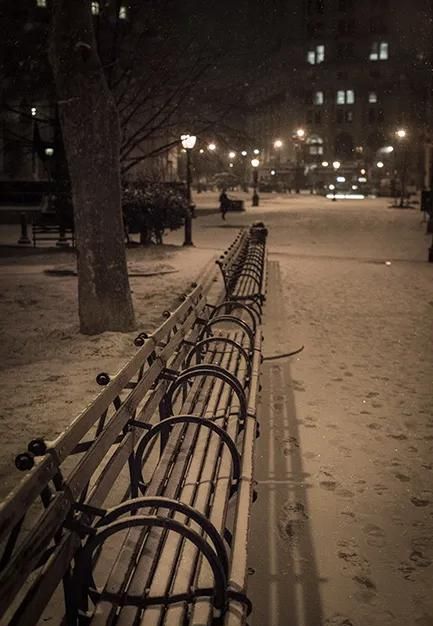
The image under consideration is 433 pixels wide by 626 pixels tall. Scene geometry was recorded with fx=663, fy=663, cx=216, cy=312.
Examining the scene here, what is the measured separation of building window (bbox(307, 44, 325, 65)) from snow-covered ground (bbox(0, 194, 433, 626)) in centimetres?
10227

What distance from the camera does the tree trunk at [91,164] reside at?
25.3ft

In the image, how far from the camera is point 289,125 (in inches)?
4323

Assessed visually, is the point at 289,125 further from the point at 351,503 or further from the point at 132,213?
the point at 351,503

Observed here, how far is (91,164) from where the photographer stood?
315 inches

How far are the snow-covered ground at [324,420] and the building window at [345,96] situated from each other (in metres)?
98.6

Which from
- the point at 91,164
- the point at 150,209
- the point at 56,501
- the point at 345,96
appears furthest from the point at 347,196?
the point at 56,501

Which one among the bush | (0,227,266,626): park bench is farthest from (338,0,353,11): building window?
(0,227,266,626): park bench

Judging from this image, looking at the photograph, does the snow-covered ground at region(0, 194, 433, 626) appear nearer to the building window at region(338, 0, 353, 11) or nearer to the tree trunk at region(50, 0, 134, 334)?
the tree trunk at region(50, 0, 134, 334)

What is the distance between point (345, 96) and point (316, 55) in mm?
8736

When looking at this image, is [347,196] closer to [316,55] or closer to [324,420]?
[316,55]

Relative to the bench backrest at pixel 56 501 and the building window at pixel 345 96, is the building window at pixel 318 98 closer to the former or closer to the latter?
the building window at pixel 345 96

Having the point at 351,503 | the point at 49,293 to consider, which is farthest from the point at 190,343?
the point at 49,293

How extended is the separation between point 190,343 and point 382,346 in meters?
3.34

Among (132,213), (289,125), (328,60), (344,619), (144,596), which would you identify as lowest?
(344,619)
